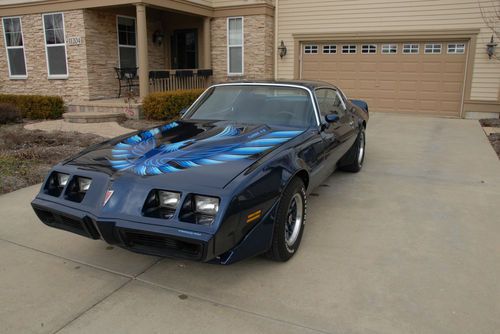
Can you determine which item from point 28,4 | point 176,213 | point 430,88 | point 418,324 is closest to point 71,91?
point 28,4

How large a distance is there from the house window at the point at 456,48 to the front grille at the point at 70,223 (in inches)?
502

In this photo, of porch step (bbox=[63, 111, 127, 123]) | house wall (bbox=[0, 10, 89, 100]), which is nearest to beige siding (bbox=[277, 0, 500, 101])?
porch step (bbox=[63, 111, 127, 123])

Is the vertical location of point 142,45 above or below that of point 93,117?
above

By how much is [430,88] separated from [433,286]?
1145cm

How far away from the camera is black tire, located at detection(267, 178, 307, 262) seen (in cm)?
329

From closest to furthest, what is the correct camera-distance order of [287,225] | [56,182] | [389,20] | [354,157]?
[56,182], [287,225], [354,157], [389,20]

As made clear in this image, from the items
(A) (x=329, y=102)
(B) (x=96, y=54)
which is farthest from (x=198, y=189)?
(B) (x=96, y=54)

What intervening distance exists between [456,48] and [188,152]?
12.0 meters

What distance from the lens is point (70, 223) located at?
3.18 m

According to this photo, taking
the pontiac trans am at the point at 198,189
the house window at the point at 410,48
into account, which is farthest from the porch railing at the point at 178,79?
the pontiac trans am at the point at 198,189

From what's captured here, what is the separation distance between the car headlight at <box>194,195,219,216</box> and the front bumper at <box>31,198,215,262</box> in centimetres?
19

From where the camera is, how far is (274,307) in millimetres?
2889

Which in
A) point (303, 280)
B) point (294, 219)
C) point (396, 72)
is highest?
point (396, 72)

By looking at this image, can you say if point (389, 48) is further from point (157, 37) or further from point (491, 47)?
point (157, 37)
